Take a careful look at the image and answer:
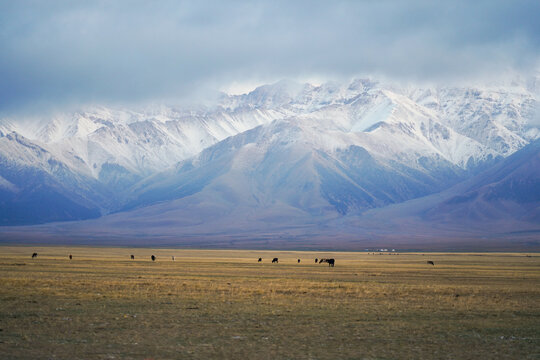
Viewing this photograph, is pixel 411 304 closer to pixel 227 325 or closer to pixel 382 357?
pixel 227 325

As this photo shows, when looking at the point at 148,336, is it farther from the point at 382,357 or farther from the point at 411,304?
the point at 411,304

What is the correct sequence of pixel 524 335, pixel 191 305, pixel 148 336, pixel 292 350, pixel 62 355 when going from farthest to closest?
pixel 191 305 → pixel 524 335 → pixel 148 336 → pixel 292 350 → pixel 62 355

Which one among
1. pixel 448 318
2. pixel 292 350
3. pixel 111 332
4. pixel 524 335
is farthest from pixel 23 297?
pixel 524 335

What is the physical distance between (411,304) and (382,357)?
1423 cm

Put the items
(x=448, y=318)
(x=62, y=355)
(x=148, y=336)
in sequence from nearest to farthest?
(x=62, y=355)
(x=148, y=336)
(x=448, y=318)

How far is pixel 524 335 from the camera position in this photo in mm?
24453

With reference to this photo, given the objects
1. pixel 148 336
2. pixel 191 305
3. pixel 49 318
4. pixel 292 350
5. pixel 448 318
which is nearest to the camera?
pixel 292 350

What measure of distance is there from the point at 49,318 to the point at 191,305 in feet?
23.8

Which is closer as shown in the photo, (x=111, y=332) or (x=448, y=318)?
(x=111, y=332)

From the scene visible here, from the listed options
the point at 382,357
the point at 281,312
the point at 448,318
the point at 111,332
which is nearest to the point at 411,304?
the point at 448,318

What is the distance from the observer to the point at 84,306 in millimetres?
30500

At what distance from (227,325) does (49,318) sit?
7234 mm

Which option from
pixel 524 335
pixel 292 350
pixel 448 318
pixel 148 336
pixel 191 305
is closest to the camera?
pixel 292 350

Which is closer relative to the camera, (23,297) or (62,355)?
(62,355)
